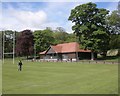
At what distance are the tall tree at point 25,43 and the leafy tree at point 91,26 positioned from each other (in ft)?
106

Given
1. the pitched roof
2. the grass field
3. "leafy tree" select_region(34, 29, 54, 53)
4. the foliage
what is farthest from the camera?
"leafy tree" select_region(34, 29, 54, 53)

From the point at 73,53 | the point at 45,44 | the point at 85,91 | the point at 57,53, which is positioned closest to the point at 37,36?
the point at 45,44

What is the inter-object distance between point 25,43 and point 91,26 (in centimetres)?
4048

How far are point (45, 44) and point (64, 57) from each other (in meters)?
23.1

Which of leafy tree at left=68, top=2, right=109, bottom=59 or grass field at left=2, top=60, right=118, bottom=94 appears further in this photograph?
leafy tree at left=68, top=2, right=109, bottom=59

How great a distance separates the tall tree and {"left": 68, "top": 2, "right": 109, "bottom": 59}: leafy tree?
106 feet

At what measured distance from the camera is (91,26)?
252 ft

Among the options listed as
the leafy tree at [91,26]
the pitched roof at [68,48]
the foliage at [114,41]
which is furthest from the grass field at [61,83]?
the pitched roof at [68,48]

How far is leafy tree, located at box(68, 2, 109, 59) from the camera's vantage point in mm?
74938

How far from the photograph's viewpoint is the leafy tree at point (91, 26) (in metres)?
74.9

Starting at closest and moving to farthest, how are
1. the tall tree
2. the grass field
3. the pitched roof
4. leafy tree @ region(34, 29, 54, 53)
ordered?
the grass field → the pitched roof → the tall tree → leafy tree @ region(34, 29, 54, 53)

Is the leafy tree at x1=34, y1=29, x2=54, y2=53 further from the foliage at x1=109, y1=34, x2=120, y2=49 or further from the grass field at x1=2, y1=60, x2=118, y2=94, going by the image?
the grass field at x1=2, y1=60, x2=118, y2=94

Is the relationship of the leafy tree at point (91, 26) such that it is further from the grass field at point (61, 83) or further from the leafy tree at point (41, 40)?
the grass field at point (61, 83)

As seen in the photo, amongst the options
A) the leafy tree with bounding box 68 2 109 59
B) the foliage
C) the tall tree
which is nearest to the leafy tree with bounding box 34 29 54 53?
the tall tree
